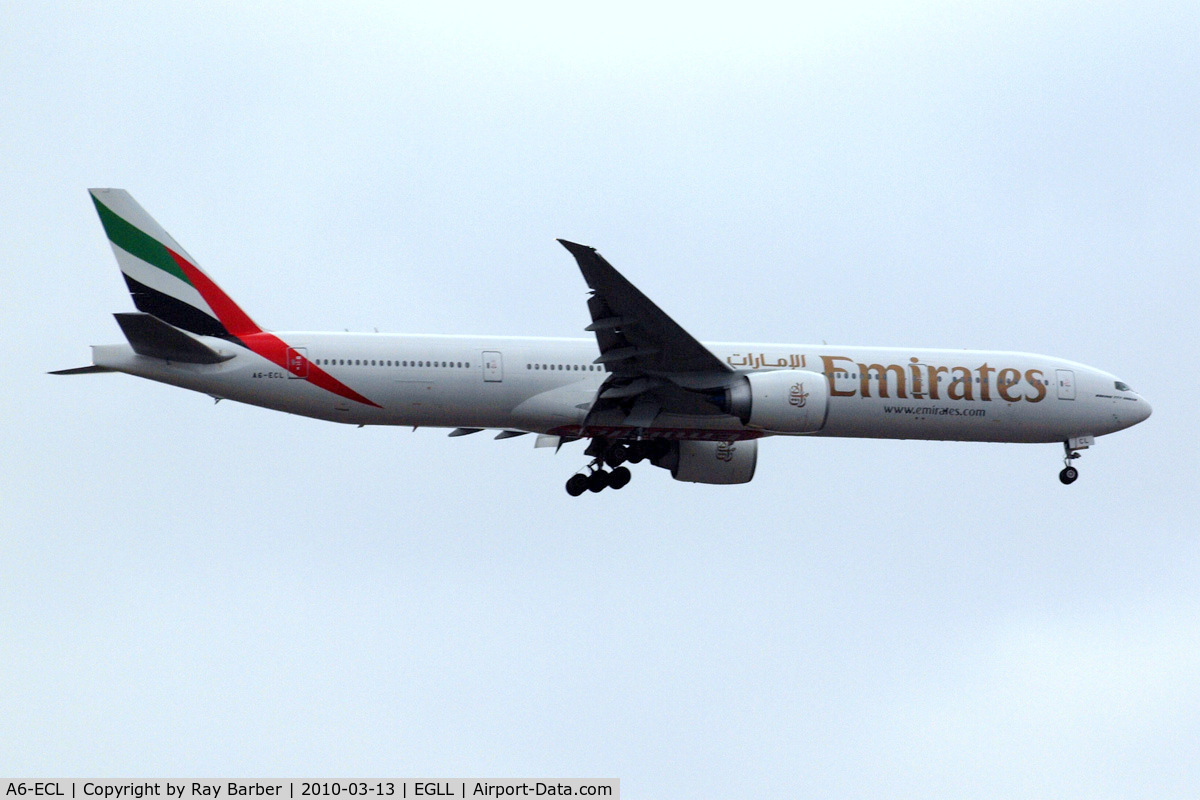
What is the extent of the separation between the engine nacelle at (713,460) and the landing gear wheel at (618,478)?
1717 mm

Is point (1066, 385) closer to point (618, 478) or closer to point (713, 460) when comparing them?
point (713, 460)

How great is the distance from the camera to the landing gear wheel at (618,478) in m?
30.4

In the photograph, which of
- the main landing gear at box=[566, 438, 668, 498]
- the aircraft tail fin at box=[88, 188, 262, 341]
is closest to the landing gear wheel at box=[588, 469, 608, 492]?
the main landing gear at box=[566, 438, 668, 498]

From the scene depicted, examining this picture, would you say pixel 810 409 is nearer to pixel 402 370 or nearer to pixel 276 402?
pixel 402 370

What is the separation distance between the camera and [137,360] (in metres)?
26.4

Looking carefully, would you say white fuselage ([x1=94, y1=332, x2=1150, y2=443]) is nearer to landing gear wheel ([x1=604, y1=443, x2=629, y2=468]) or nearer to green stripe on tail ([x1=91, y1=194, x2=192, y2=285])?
landing gear wheel ([x1=604, y1=443, x2=629, y2=468])

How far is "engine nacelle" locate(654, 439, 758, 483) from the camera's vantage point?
31.8 meters

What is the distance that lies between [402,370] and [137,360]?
5025mm

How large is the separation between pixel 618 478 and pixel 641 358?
4.32 metres

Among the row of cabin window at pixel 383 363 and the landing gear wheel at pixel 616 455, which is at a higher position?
the row of cabin window at pixel 383 363

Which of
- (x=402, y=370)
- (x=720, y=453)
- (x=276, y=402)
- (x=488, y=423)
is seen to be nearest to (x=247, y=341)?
(x=276, y=402)

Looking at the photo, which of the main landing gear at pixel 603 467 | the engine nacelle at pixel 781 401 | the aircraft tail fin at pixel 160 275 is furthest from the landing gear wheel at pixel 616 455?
the aircraft tail fin at pixel 160 275

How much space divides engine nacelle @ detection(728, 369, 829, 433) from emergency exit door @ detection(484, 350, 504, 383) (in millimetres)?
4614

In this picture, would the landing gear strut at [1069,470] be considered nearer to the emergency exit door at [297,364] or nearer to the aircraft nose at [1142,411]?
the aircraft nose at [1142,411]
